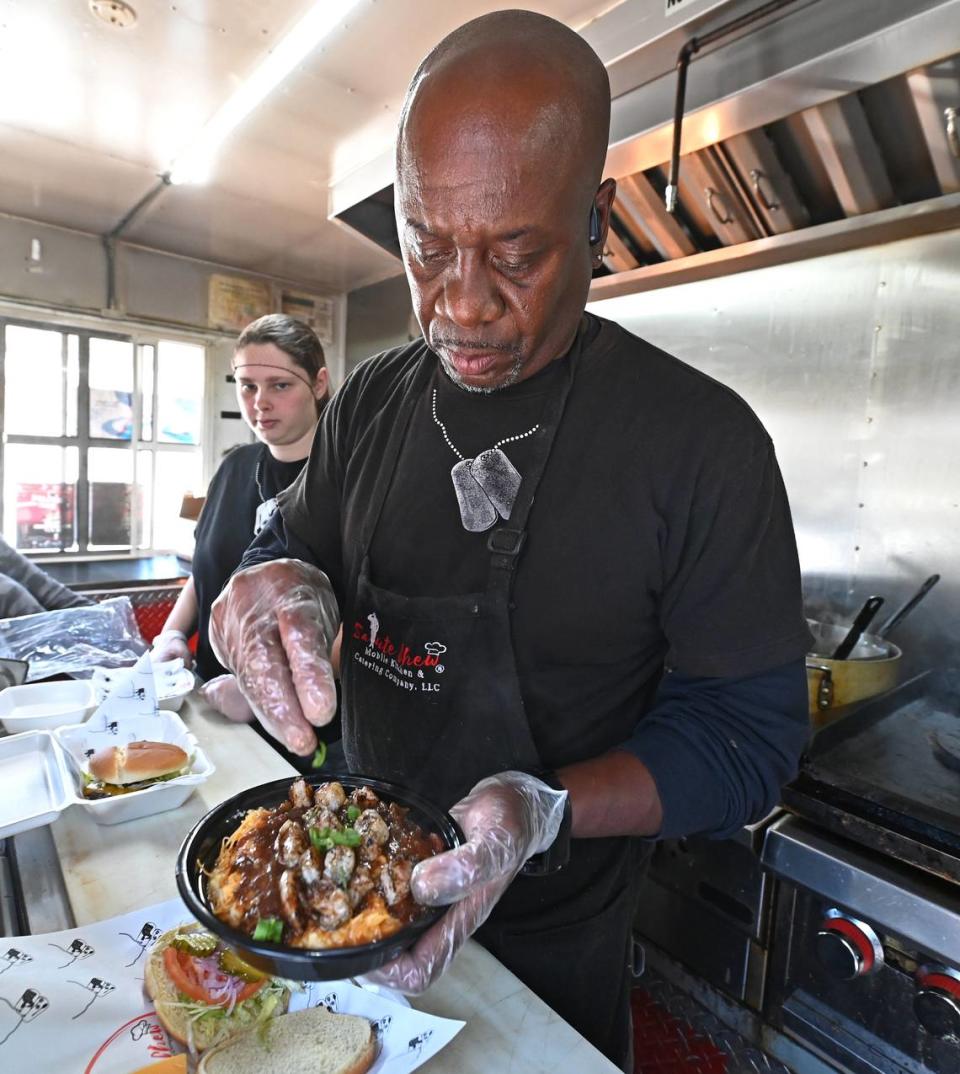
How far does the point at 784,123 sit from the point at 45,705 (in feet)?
9.42

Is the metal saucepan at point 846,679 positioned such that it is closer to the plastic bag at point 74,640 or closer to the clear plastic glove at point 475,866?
the clear plastic glove at point 475,866

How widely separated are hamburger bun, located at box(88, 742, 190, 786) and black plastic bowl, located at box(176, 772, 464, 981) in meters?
0.61

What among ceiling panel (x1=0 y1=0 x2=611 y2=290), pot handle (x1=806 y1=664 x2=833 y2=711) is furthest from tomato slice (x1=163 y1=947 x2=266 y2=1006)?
ceiling panel (x1=0 y1=0 x2=611 y2=290)

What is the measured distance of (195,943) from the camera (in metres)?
0.96

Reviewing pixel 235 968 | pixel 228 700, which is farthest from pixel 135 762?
pixel 235 968

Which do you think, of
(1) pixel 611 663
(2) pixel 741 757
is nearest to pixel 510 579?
(1) pixel 611 663

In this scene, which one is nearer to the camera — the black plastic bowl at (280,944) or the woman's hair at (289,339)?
the black plastic bowl at (280,944)

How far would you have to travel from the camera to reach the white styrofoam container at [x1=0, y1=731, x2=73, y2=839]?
1.24m

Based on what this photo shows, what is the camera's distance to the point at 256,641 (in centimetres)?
112

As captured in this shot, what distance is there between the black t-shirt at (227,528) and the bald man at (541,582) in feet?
4.74

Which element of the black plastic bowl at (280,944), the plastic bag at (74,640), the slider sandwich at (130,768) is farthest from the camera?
the plastic bag at (74,640)

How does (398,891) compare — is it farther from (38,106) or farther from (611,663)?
(38,106)

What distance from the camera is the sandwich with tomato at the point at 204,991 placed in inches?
33.9

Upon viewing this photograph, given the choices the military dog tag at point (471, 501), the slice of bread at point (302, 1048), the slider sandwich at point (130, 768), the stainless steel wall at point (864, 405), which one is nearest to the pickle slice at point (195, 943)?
the slice of bread at point (302, 1048)
